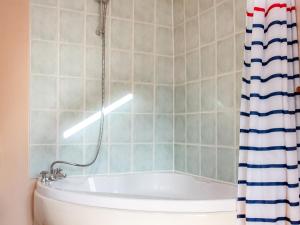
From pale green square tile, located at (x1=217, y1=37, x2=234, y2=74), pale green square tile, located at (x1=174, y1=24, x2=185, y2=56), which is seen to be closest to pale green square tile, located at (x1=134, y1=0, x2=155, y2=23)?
pale green square tile, located at (x1=174, y1=24, x2=185, y2=56)

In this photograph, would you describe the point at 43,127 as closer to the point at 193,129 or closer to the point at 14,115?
the point at 14,115

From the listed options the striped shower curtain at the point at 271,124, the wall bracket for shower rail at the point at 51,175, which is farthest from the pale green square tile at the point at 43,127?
the striped shower curtain at the point at 271,124

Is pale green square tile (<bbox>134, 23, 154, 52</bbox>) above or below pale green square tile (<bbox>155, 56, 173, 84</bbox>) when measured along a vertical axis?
above

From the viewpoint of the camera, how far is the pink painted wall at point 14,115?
77.7 inches

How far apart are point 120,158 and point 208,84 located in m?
0.81

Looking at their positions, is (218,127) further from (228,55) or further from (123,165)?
(123,165)

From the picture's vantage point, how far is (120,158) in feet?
7.52

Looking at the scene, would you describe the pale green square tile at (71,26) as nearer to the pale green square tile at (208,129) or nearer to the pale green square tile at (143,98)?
the pale green square tile at (143,98)

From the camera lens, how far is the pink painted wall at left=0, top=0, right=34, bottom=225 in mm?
1975

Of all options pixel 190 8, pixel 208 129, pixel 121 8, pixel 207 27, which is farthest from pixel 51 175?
pixel 190 8

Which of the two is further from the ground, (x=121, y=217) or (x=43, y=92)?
(x=43, y=92)

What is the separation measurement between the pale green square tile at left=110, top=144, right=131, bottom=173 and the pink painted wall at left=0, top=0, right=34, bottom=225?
56 centimetres

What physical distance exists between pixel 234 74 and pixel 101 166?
108 centimetres

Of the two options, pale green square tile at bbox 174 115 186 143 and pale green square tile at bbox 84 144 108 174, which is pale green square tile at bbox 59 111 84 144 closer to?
pale green square tile at bbox 84 144 108 174
